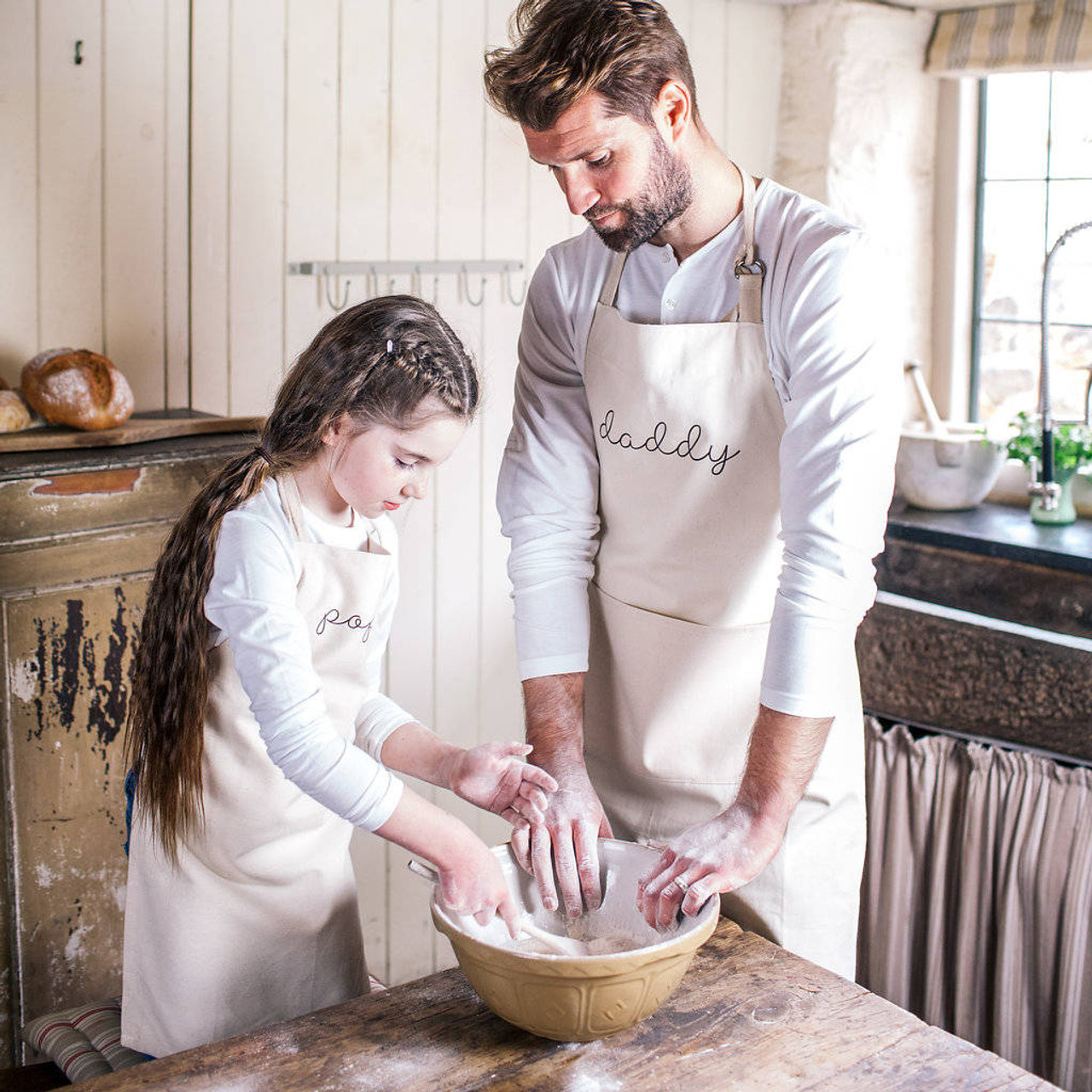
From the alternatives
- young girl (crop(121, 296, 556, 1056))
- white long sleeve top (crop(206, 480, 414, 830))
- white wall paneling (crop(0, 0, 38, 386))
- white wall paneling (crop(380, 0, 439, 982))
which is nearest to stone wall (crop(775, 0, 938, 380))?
white wall paneling (crop(380, 0, 439, 982))

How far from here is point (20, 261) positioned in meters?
2.16

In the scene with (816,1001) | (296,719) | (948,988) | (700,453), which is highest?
(700,453)

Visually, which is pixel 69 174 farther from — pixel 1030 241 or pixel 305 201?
pixel 1030 241

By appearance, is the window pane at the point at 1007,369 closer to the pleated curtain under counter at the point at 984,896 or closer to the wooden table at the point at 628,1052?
the pleated curtain under counter at the point at 984,896

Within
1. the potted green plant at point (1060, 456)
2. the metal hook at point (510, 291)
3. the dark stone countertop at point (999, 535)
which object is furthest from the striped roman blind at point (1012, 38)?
the metal hook at point (510, 291)

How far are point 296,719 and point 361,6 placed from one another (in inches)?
66.3

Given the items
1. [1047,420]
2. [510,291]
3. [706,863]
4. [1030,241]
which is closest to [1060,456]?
[1047,420]

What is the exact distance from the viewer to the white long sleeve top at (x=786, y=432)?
1.46 meters

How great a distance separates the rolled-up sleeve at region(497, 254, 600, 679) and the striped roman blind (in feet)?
5.55

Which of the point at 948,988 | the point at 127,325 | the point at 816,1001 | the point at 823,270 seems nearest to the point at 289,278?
the point at 127,325

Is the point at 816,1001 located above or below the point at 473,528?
below

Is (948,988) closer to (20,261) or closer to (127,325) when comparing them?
(127,325)

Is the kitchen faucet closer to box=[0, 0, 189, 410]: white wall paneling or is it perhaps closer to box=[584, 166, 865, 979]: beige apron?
box=[584, 166, 865, 979]: beige apron

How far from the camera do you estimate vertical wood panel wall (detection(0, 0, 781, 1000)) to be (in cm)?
219
